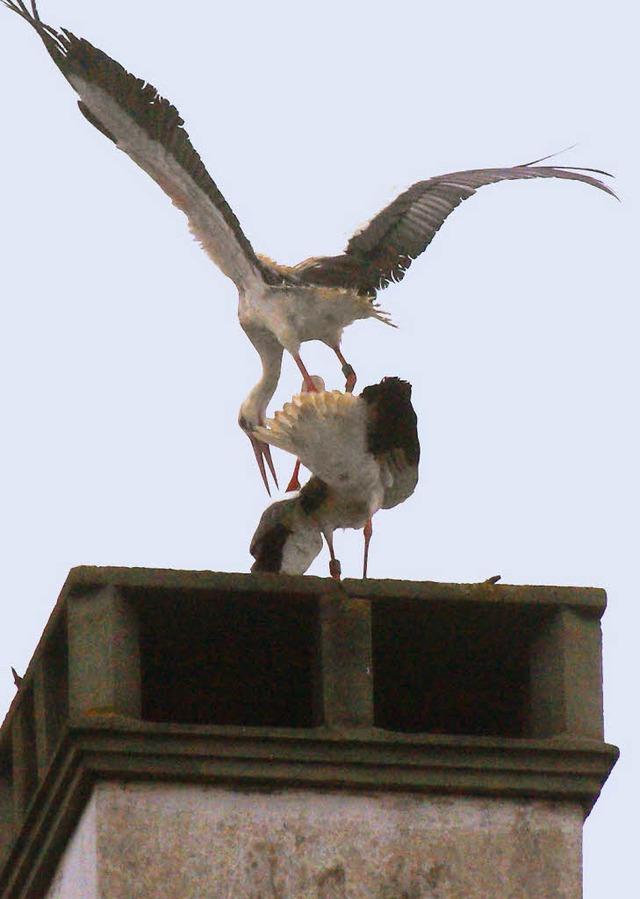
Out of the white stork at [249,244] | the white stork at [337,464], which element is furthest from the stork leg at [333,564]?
the white stork at [249,244]

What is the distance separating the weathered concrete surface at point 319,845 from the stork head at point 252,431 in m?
4.68

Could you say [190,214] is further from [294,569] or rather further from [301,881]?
[301,881]

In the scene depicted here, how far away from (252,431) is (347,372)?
28.2 inches

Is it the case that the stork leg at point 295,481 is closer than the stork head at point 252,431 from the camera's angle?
Yes

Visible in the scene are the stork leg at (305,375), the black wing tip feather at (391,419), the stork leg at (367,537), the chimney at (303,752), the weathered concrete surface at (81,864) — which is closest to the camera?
the weathered concrete surface at (81,864)

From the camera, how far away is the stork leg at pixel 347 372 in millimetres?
20031

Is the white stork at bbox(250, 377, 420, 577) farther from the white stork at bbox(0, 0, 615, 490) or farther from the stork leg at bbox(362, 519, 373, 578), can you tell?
the white stork at bbox(0, 0, 615, 490)

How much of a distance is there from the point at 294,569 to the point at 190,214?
3.42 metres

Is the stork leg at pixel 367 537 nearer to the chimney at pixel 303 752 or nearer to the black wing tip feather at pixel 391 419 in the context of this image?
the black wing tip feather at pixel 391 419

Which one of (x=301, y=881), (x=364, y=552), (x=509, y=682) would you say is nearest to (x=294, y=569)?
(x=364, y=552)

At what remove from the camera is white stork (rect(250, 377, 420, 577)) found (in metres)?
17.6

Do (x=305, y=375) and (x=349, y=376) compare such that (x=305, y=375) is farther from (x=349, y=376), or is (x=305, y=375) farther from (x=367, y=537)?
(x=367, y=537)

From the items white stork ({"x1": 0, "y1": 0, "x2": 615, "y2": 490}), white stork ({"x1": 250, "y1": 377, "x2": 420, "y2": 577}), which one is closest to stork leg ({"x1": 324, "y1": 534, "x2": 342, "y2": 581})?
white stork ({"x1": 250, "y1": 377, "x2": 420, "y2": 577})

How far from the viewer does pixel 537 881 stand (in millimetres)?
15578
